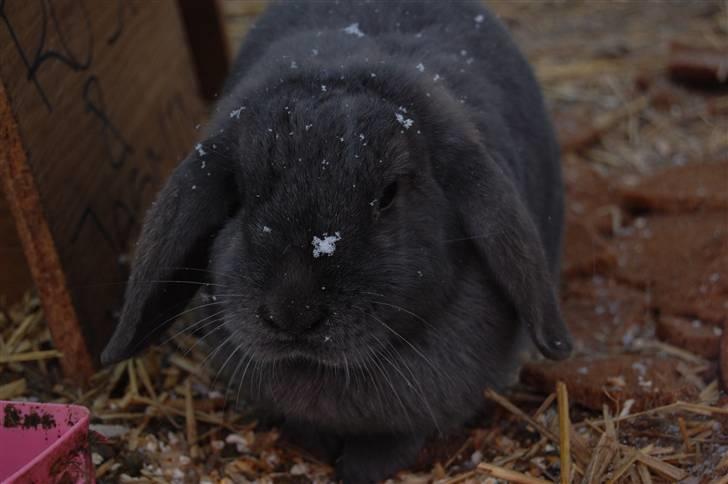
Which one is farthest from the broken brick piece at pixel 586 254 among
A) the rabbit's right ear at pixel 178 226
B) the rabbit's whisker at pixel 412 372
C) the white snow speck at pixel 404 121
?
the rabbit's right ear at pixel 178 226

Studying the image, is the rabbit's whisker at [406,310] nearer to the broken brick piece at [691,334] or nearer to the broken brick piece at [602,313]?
the broken brick piece at [602,313]

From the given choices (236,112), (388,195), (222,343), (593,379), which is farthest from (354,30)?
(593,379)

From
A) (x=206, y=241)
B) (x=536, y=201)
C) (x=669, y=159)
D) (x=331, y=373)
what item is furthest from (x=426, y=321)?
(x=669, y=159)

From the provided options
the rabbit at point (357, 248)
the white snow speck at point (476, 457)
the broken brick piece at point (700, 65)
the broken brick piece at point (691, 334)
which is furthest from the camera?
the broken brick piece at point (700, 65)

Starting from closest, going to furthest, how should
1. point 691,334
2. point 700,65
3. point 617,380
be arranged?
point 617,380 → point 691,334 → point 700,65

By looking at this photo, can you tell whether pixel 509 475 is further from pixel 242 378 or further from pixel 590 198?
pixel 590 198

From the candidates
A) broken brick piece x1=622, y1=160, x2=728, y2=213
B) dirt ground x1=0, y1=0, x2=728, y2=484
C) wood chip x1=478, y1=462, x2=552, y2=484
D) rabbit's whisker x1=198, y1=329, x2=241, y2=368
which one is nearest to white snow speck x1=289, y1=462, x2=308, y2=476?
dirt ground x1=0, y1=0, x2=728, y2=484
